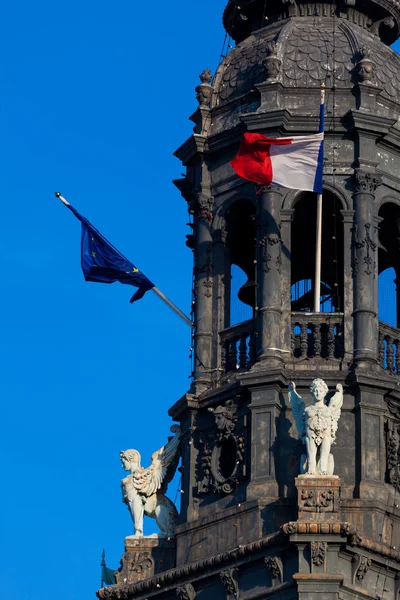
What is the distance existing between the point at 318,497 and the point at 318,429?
2195mm

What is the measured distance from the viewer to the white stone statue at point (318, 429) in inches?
2621

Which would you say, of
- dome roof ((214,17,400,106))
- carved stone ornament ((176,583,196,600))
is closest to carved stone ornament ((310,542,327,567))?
carved stone ornament ((176,583,196,600))

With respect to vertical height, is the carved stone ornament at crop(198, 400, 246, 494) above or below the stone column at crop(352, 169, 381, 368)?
below

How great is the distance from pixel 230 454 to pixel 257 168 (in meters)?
8.11

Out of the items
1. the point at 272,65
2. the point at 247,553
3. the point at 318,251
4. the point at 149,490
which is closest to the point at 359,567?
the point at 247,553

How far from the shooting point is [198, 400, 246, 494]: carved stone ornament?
69.0 metres

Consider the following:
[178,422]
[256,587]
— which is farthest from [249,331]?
[256,587]

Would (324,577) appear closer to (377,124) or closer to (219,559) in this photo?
(219,559)

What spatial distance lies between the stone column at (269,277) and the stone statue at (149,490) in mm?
4767

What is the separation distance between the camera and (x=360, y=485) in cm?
6762

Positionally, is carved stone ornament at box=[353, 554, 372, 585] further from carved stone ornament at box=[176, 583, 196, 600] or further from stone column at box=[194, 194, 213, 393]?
stone column at box=[194, 194, 213, 393]

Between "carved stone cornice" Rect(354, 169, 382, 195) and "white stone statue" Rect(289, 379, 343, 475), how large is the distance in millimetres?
6602

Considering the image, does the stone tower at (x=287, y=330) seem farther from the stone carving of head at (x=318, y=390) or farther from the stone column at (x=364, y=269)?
the stone carving of head at (x=318, y=390)

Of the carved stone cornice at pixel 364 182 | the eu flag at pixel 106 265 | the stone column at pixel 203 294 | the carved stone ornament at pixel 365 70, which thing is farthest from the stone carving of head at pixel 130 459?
the carved stone ornament at pixel 365 70
